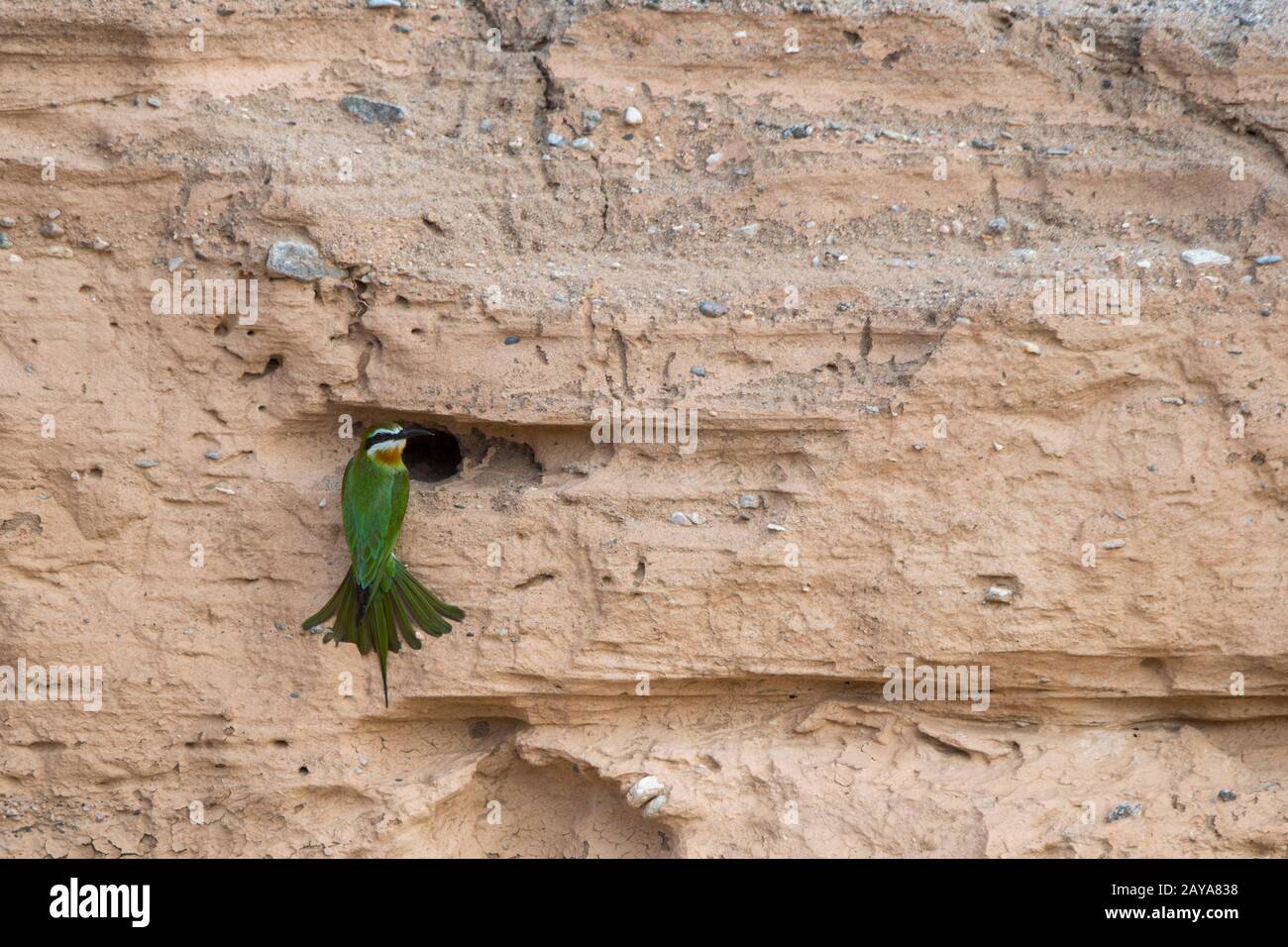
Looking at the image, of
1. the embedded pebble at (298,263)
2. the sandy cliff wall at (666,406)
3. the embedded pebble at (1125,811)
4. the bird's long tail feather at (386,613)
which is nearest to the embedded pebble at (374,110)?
the sandy cliff wall at (666,406)

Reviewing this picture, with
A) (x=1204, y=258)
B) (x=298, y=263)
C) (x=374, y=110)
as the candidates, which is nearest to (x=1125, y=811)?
(x=1204, y=258)

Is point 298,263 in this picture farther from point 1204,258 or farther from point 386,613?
point 1204,258

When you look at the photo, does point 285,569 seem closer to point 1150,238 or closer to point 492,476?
point 492,476

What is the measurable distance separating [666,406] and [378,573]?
97 cm

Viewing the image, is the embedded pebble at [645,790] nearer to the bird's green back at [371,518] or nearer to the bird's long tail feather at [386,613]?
the bird's long tail feather at [386,613]

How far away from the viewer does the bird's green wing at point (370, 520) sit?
3.79 meters

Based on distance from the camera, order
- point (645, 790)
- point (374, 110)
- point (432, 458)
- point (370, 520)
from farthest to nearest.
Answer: point (432, 458), point (374, 110), point (645, 790), point (370, 520)

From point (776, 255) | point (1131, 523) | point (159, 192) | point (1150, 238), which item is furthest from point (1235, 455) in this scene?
point (159, 192)

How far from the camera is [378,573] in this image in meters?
3.81

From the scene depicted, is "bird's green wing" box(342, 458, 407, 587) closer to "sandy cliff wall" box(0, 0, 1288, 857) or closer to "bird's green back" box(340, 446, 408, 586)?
"bird's green back" box(340, 446, 408, 586)

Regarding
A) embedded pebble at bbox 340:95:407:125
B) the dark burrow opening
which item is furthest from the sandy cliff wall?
the dark burrow opening

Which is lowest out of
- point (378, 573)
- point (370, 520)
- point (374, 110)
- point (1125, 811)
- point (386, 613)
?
point (1125, 811)

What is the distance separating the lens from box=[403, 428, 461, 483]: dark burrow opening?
4.20 m

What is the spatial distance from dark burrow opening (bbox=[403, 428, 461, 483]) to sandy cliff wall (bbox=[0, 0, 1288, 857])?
0.15 m
